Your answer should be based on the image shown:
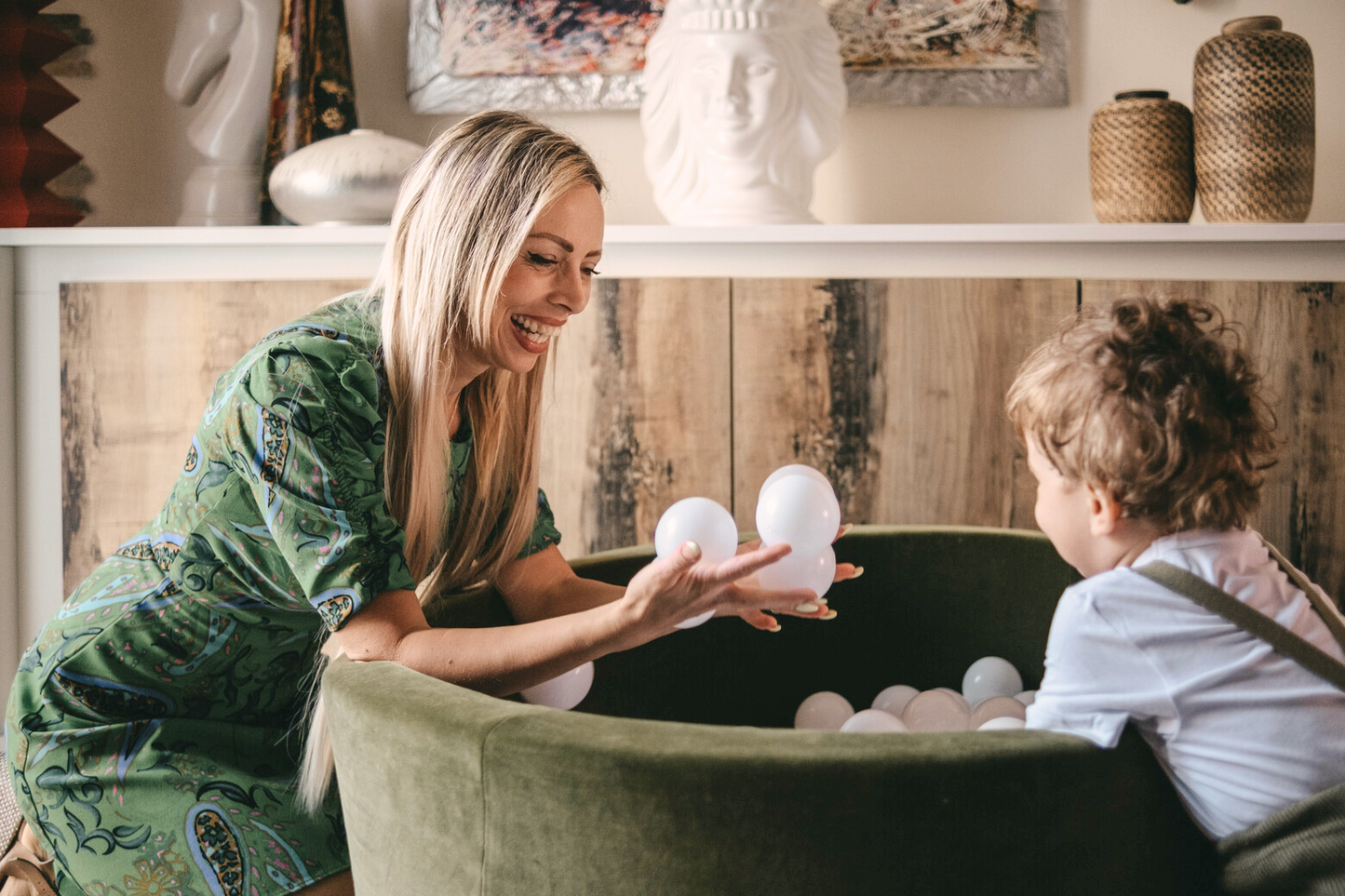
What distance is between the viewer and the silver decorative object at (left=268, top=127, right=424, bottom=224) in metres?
1.94

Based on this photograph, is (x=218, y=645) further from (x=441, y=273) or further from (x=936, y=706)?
(x=936, y=706)

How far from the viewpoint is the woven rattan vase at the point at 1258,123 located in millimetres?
1818

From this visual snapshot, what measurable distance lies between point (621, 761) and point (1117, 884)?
0.39m

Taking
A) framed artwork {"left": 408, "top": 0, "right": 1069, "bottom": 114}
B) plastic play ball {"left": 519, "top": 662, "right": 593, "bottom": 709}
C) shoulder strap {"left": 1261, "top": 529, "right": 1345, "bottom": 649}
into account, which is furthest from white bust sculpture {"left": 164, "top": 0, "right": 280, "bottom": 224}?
shoulder strap {"left": 1261, "top": 529, "right": 1345, "bottom": 649}

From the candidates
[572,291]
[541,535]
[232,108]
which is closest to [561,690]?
[541,535]

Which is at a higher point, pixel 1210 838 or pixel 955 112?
pixel 955 112

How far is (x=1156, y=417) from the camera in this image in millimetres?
907

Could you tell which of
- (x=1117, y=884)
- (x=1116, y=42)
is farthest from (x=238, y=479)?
(x=1116, y=42)

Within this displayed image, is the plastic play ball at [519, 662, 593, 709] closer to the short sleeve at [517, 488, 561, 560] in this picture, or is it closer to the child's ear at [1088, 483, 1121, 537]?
the short sleeve at [517, 488, 561, 560]

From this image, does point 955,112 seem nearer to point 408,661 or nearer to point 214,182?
point 214,182

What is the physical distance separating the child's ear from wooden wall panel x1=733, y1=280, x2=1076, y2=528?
37.3 inches

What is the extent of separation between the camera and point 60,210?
7.02 ft

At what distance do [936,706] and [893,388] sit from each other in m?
0.68

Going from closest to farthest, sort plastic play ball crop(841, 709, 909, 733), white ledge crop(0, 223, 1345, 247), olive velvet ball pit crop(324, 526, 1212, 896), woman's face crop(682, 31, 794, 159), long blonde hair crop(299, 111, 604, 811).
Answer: olive velvet ball pit crop(324, 526, 1212, 896) → long blonde hair crop(299, 111, 604, 811) → plastic play ball crop(841, 709, 909, 733) → white ledge crop(0, 223, 1345, 247) → woman's face crop(682, 31, 794, 159)
